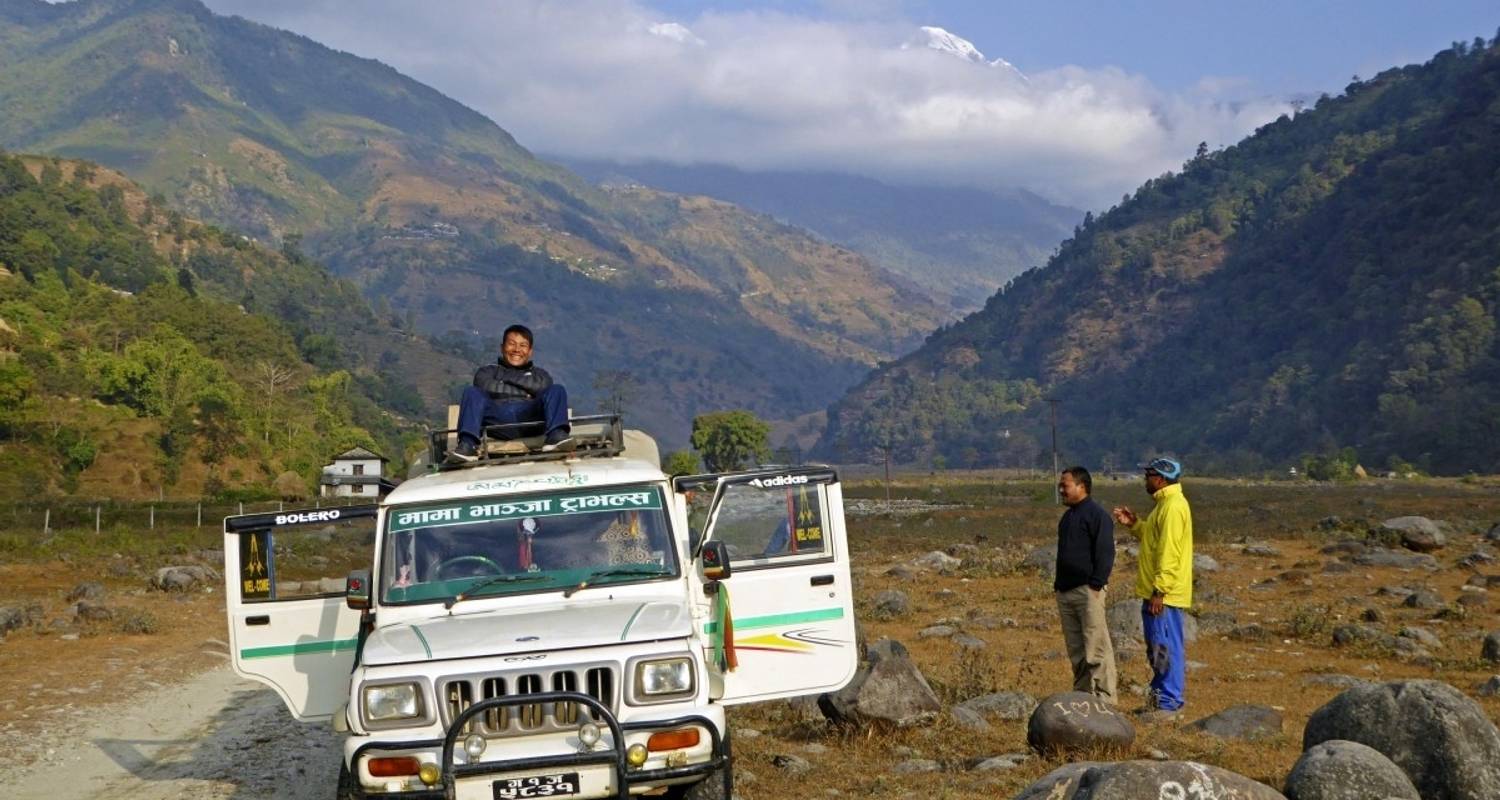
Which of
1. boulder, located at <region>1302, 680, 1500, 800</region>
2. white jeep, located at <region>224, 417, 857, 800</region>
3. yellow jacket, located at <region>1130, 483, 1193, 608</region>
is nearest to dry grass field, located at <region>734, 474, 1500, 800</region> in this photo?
boulder, located at <region>1302, 680, 1500, 800</region>

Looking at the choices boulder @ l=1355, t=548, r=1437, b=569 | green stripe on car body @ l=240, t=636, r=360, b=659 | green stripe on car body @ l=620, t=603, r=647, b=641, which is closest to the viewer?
green stripe on car body @ l=620, t=603, r=647, b=641

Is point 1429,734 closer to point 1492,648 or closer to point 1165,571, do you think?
point 1165,571

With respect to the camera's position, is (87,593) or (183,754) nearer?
(183,754)

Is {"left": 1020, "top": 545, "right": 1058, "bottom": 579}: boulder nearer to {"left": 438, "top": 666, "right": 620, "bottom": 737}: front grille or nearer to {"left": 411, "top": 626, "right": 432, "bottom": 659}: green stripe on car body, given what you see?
{"left": 411, "top": 626, "right": 432, "bottom": 659}: green stripe on car body

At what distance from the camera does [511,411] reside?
39.1ft

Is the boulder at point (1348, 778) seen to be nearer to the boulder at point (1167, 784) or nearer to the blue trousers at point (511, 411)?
the boulder at point (1167, 784)

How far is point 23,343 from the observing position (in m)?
96.5

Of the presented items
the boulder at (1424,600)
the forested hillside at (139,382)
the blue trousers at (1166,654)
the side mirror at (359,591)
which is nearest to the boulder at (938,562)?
the boulder at (1424,600)

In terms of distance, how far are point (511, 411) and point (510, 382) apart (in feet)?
1.33

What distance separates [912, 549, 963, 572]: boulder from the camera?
3474 cm

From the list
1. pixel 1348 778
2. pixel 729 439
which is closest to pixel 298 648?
pixel 1348 778

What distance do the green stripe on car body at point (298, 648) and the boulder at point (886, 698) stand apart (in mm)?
4360

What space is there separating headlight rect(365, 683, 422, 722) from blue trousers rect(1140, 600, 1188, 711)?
6.77 m

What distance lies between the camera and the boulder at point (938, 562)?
3474cm
